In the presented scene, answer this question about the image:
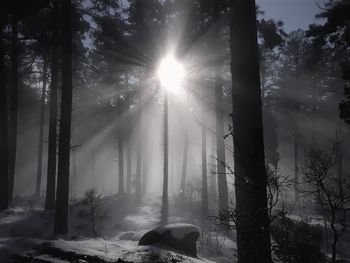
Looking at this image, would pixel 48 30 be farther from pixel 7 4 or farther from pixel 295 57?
pixel 295 57

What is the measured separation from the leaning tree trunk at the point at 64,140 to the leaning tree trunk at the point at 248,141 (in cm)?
829

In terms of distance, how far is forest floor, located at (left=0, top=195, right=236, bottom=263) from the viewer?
17.7 ft

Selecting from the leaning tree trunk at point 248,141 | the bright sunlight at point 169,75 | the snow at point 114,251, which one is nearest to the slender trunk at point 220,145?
the bright sunlight at point 169,75

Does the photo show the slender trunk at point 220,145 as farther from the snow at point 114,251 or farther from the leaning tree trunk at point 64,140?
the snow at point 114,251

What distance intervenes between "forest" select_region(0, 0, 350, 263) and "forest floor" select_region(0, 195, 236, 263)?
0.15 ft

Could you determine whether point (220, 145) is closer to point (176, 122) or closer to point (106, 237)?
point (106, 237)

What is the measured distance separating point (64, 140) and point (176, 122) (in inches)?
1129

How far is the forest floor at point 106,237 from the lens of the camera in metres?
5.39

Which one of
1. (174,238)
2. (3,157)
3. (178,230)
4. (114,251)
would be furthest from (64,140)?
(114,251)

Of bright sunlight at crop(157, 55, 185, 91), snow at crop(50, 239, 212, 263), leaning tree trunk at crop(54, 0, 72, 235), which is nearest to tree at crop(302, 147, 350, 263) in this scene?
snow at crop(50, 239, 212, 263)

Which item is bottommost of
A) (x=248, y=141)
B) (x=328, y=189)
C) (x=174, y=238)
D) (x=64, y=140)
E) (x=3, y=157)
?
(x=174, y=238)

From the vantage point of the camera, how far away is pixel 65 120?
1198 centimetres

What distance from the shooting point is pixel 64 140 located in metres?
11.9

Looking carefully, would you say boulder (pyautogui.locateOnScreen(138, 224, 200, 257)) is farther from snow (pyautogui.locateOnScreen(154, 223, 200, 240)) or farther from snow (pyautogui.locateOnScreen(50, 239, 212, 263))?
snow (pyautogui.locateOnScreen(50, 239, 212, 263))
